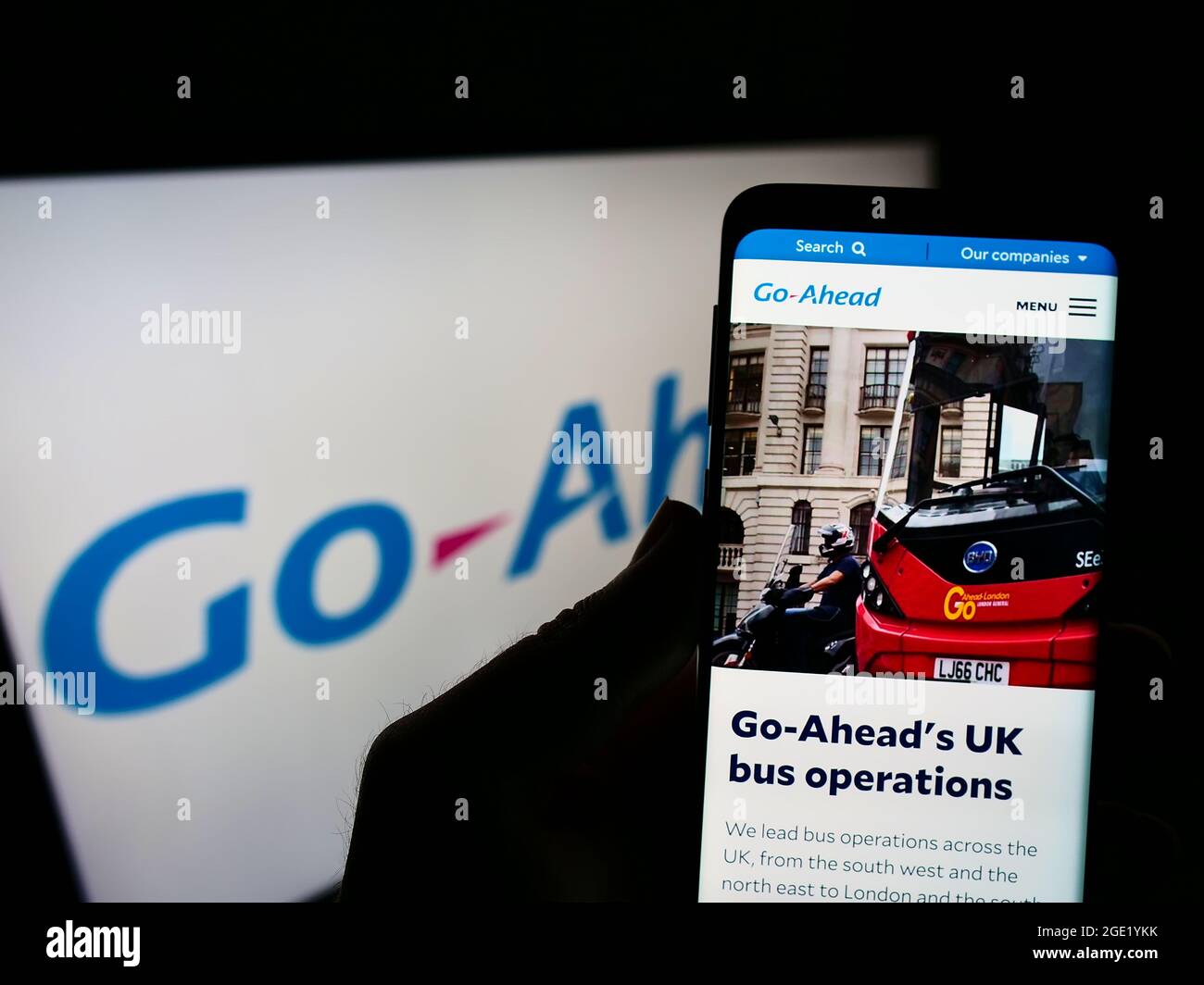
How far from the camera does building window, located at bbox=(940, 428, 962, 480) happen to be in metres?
0.41

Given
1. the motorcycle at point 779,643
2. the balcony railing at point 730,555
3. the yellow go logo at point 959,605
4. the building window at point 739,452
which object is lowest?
the motorcycle at point 779,643

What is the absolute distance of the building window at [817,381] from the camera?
408 mm

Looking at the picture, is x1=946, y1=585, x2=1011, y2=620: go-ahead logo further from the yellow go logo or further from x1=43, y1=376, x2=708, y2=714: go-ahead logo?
x1=43, y1=376, x2=708, y2=714: go-ahead logo

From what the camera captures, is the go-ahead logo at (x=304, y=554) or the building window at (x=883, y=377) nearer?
the building window at (x=883, y=377)

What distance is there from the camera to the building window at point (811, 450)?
412 mm

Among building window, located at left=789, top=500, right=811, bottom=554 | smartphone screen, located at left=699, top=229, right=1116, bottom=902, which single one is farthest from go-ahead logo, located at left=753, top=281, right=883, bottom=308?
building window, located at left=789, top=500, right=811, bottom=554

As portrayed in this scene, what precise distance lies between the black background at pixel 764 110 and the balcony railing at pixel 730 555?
198mm

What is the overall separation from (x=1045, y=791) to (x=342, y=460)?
49cm

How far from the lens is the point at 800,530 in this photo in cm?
41

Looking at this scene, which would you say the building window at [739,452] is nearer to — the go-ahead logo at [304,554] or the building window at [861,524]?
the building window at [861,524]

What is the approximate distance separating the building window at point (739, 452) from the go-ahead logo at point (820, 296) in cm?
7

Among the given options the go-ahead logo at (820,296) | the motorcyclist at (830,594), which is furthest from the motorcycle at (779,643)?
the go-ahead logo at (820,296)

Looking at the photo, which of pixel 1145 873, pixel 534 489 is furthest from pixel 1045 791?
pixel 534 489

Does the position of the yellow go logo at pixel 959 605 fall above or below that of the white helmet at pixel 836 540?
below
